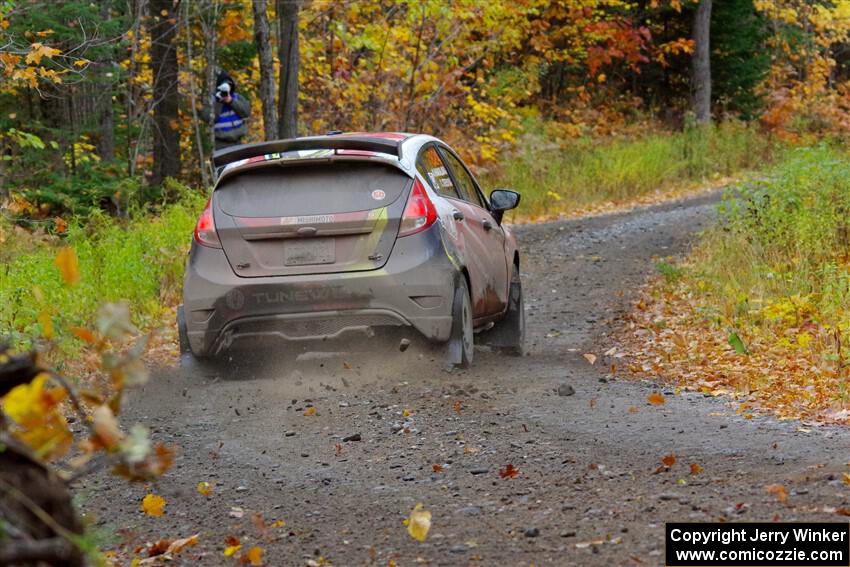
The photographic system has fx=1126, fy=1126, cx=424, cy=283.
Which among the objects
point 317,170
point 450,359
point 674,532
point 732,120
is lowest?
point 732,120

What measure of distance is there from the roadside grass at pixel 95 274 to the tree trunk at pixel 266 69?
309 cm

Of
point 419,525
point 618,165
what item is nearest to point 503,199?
point 419,525

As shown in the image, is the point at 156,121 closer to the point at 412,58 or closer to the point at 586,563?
the point at 412,58

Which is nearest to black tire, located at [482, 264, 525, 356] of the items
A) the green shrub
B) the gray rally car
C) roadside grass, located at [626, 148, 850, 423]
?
roadside grass, located at [626, 148, 850, 423]

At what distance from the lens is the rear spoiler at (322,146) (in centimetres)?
793

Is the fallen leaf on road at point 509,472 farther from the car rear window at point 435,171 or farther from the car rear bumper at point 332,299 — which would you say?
the car rear window at point 435,171

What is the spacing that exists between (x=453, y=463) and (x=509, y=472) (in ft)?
1.39

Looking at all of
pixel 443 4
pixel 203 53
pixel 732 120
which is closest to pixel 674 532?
pixel 443 4

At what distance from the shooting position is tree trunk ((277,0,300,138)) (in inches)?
747

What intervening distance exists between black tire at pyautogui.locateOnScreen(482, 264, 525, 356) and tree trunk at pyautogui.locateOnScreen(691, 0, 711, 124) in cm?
2077

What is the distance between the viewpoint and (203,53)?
23.9 metres

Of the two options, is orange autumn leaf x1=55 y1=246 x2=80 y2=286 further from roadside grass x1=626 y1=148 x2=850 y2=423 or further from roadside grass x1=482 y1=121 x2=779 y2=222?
roadside grass x1=482 y1=121 x2=779 y2=222

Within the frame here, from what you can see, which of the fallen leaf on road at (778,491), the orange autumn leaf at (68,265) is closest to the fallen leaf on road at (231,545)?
the fallen leaf on road at (778,491)

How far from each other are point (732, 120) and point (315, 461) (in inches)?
999
